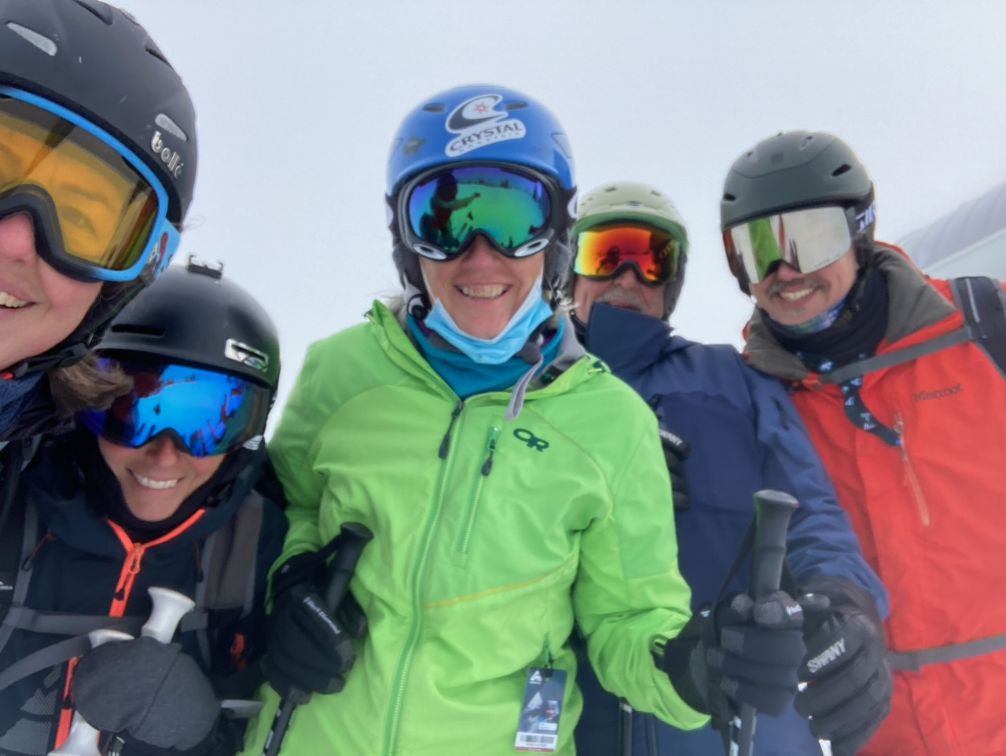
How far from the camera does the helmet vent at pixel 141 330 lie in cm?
245

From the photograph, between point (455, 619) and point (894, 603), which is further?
point (894, 603)

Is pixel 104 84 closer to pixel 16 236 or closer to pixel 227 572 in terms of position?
pixel 16 236

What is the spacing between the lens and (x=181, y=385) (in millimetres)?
2408

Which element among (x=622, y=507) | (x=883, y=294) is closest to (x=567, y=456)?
(x=622, y=507)

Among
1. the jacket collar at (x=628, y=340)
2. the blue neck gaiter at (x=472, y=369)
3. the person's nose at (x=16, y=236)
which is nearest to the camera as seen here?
the person's nose at (x=16, y=236)

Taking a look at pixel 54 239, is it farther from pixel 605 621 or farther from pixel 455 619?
pixel 605 621

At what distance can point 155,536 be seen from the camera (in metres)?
2.32

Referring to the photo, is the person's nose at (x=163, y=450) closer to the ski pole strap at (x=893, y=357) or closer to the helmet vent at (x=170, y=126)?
the helmet vent at (x=170, y=126)

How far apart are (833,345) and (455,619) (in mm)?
2238

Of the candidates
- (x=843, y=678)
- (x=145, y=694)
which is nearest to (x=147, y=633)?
(x=145, y=694)

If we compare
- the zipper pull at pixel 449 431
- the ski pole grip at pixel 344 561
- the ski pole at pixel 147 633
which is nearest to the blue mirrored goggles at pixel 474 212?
the zipper pull at pixel 449 431

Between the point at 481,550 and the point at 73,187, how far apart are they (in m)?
1.46

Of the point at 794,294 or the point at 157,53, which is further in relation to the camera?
the point at 794,294

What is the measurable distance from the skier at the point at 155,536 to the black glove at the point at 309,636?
228 millimetres
